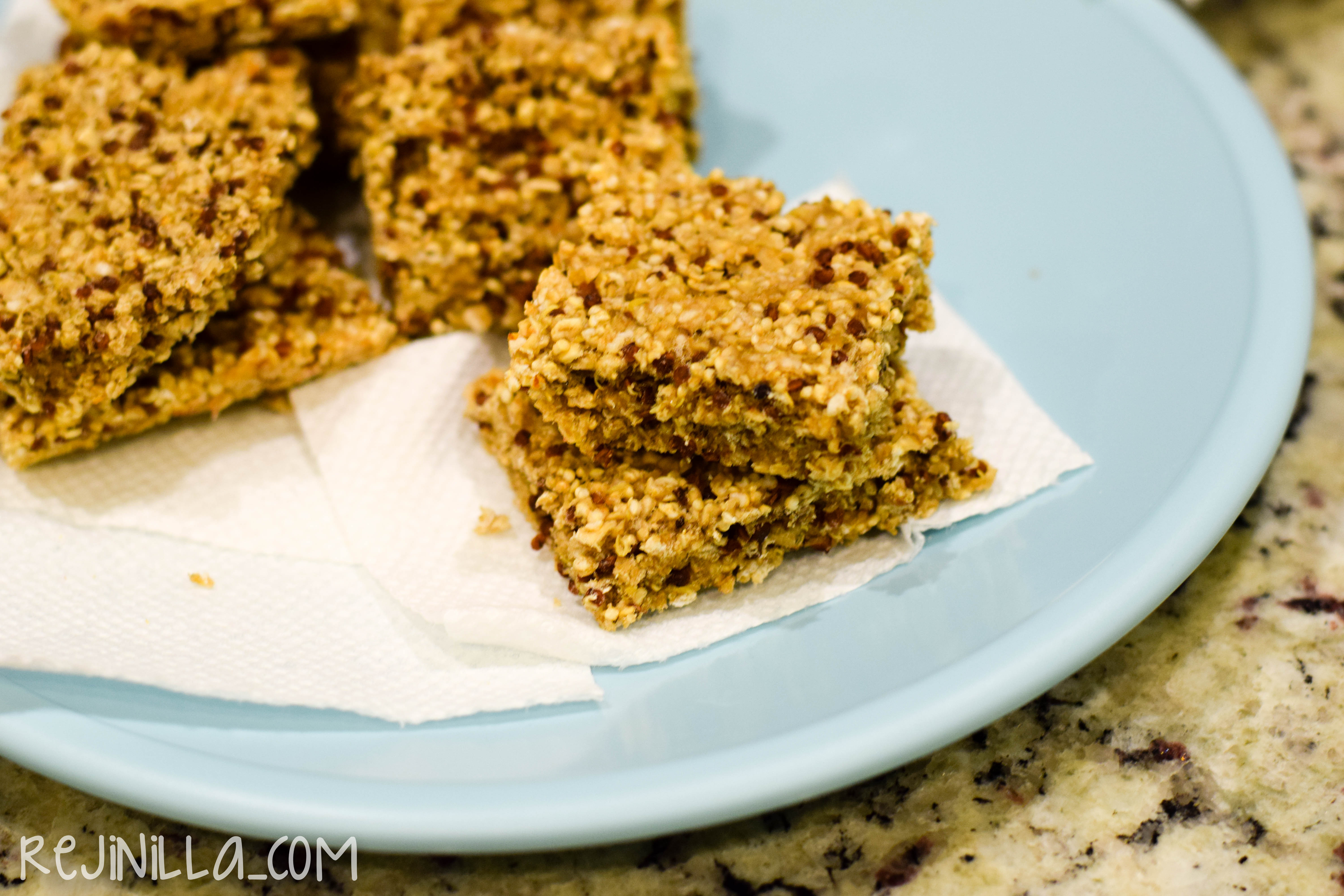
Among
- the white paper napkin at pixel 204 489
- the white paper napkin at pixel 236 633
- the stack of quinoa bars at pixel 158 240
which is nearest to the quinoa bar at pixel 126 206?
the stack of quinoa bars at pixel 158 240

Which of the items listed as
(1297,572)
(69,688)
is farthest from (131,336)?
(1297,572)

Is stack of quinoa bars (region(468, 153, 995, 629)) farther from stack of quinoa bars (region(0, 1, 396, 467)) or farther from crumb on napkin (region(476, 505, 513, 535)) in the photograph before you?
stack of quinoa bars (region(0, 1, 396, 467))

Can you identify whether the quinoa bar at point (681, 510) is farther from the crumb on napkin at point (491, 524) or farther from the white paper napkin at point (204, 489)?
the white paper napkin at point (204, 489)

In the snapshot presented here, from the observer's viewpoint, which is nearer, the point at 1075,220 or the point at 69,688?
the point at 69,688

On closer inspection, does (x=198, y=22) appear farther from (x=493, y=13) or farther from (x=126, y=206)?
(x=493, y=13)

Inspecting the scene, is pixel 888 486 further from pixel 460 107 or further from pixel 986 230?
pixel 460 107

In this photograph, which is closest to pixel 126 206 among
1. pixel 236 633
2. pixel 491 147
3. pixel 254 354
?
pixel 254 354
